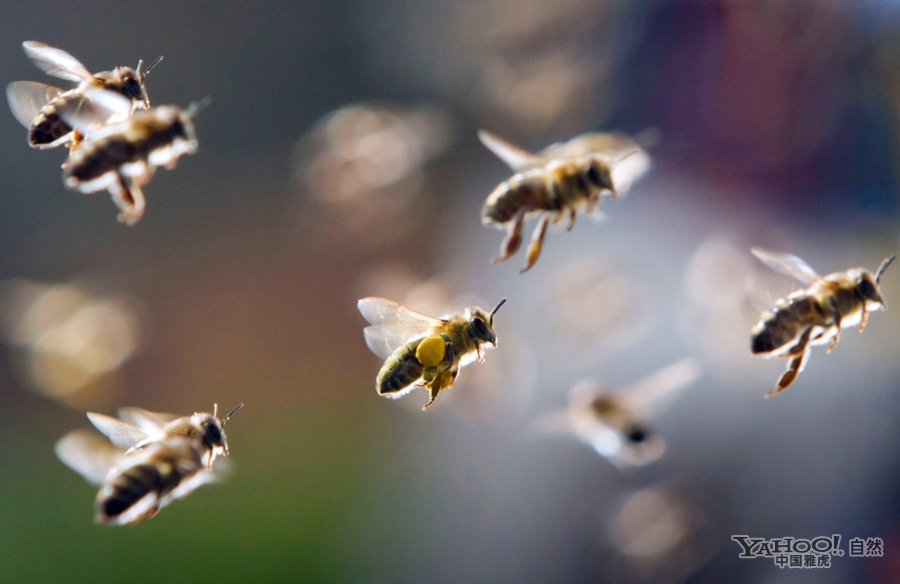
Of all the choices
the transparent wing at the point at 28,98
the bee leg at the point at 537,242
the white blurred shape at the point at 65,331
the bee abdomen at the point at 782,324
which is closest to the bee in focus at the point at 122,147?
the transparent wing at the point at 28,98

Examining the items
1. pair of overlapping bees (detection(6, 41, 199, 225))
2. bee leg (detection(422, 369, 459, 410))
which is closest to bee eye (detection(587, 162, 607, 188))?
bee leg (detection(422, 369, 459, 410))

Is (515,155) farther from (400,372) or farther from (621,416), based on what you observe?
(621,416)

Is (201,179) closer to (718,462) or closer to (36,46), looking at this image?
(36,46)

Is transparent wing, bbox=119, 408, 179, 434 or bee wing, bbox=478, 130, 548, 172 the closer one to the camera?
transparent wing, bbox=119, 408, 179, 434

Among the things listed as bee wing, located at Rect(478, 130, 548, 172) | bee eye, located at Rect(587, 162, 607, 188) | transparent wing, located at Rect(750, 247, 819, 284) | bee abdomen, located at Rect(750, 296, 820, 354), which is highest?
bee wing, located at Rect(478, 130, 548, 172)

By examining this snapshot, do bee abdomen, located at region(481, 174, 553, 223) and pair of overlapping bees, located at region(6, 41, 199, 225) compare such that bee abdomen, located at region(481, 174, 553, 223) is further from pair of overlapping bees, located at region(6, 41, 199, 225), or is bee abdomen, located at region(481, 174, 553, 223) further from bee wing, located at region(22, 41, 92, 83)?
bee wing, located at region(22, 41, 92, 83)

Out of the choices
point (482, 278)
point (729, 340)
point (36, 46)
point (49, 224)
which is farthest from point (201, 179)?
point (729, 340)

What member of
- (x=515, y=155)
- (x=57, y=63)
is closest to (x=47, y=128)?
(x=57, y=63)
